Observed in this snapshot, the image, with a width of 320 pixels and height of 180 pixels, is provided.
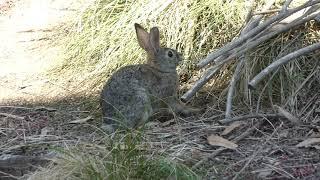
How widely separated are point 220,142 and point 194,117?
0.90 m

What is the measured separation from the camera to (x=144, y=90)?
523 centimetres

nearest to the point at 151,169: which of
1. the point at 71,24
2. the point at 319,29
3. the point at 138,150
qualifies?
the point at 138,150

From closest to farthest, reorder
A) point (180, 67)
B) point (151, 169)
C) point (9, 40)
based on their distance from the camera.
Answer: point (151, 169), point (180, 67), point (9, 40)

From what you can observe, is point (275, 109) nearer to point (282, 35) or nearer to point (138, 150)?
point (282, 35)

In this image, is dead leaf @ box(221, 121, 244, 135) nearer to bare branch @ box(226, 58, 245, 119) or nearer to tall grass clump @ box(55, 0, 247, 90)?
bare branch @ box(226, 58, 245, 119)

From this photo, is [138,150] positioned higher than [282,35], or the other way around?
[282,35]

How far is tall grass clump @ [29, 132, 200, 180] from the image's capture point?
138 inches

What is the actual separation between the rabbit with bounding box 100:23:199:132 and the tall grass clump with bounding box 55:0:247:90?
→ 1.90 feet

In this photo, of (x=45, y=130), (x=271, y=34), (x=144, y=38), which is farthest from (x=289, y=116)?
(x=45, y=130)

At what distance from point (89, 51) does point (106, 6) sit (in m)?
0.56

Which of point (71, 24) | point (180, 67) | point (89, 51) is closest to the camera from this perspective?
point (180, 67)

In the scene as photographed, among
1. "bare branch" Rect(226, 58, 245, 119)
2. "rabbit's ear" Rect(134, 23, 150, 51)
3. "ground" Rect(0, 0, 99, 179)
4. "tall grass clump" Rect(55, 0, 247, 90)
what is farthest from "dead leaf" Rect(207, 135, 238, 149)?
"tall grass clump" Rect(55, 0, 247, 90)

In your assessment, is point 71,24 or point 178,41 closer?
point 178,41

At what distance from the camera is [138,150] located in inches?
145
